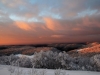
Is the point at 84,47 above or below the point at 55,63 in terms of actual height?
above

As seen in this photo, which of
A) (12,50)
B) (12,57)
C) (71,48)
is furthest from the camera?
(71,48)

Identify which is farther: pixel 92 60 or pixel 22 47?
pixel 22 47

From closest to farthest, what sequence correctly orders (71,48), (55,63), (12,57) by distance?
(55,63) → (12,57) → (71,48)

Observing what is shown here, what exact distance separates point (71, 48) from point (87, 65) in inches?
264

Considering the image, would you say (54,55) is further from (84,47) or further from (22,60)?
(84,47)

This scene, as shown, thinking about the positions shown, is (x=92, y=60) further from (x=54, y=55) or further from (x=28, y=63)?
(x=28, y=63)

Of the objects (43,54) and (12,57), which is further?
(12,57)

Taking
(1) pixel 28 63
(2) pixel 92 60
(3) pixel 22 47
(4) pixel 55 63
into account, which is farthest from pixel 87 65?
(3) pixel 22 47

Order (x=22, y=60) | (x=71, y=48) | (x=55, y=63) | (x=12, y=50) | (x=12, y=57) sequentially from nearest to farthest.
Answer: (x=55, y=63) < (x=22, y=60) < (x=12, y=57) < (x=12, y=50) < (x=71, y=48)

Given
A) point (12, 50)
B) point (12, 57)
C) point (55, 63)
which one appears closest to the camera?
point (55, 63)

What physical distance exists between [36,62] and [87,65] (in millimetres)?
3051

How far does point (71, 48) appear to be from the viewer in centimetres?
1811

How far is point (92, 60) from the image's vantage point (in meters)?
12.0

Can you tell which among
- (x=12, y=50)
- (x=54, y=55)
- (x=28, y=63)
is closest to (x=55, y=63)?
(x=54, y=55)
